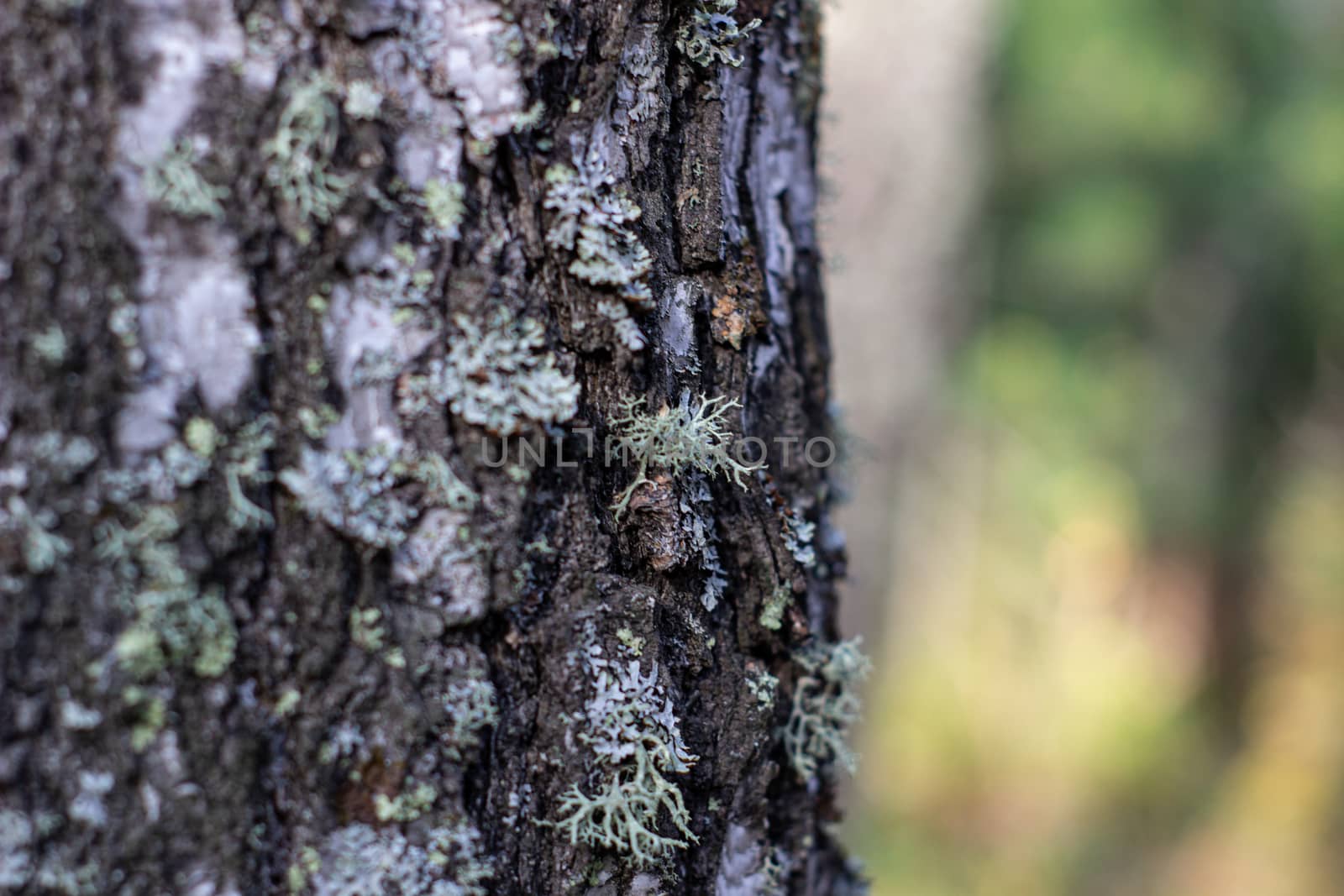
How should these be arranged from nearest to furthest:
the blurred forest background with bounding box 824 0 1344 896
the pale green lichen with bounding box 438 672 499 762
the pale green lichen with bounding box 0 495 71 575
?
the pale green lichen with bounding box 0 495 71 575
the pale green lichen with bounding box 438 672 499 762
the blurred forest background with bounding box 824 0 1344 896

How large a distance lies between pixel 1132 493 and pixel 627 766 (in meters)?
6.00

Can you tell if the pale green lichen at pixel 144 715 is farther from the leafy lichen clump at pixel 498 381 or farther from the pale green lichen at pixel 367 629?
the leafy lichen clump at pixel 498 381

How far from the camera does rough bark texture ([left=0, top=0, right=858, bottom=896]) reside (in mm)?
521

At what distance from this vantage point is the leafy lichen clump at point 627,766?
654 mm

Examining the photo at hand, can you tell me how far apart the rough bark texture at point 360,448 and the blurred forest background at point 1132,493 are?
3483mm

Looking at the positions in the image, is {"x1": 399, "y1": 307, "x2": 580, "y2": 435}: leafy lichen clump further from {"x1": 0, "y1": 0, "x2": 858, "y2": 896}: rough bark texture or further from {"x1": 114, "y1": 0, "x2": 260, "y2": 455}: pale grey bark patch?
{"x1": 114, "y1": 0, "x2": 260, "y2": 455}: pale grey bark patch

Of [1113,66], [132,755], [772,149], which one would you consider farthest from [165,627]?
[1113,66]

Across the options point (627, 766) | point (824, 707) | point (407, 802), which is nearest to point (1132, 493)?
point (824, 707)

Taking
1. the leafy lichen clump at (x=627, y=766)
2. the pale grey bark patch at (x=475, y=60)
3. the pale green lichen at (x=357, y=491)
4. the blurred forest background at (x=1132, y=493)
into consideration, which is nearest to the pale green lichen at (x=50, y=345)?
the pale green lichen at (x=357, y=491)

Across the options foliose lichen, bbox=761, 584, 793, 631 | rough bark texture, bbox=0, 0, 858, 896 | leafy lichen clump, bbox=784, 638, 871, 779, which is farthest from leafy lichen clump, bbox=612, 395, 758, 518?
leafy lichen clump, bbox=784, 638, 871, 779

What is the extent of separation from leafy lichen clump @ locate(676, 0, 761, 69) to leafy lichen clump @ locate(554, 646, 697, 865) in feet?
1.46

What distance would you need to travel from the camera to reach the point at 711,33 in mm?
719

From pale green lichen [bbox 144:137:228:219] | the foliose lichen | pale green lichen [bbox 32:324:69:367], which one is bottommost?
the foliose lichen

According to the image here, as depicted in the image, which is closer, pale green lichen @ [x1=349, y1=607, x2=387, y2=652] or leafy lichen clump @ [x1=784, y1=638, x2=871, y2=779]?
pale green lichen @ [x1=349, y1=607, x2=387, y2=652]
